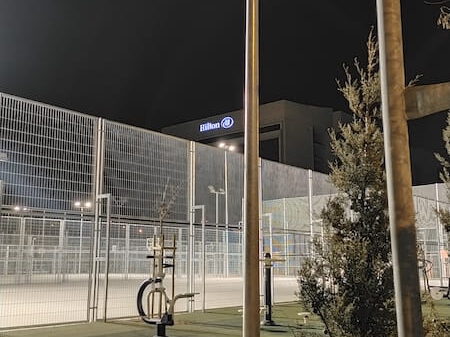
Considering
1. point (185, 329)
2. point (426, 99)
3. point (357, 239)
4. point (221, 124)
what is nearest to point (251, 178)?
point (357, 239)

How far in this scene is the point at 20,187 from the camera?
8.95 meters

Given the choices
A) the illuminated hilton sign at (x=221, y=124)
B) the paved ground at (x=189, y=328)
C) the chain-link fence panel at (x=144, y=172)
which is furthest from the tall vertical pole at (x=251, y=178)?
the illuminated hilton sign at (x=221, y=124)

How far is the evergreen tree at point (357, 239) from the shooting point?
5.10m

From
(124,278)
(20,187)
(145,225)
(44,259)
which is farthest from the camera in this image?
(124,278)

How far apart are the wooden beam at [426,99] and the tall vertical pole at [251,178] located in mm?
1882

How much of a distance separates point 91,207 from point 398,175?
7.95m

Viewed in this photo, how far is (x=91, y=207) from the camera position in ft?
33.3

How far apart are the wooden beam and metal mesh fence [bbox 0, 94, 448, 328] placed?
381 cm

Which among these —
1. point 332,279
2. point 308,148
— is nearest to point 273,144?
point 308,148

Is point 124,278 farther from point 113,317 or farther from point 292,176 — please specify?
point 292,176

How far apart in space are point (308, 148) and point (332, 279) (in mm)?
38442

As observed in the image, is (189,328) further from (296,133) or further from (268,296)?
(296,133)

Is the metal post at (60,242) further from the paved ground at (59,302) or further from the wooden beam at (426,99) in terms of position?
the wooden beam at (426,99)

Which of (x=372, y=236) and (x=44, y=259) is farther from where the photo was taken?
(x=44, y=259)
